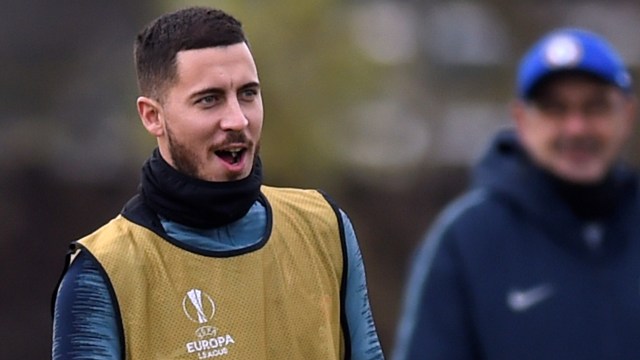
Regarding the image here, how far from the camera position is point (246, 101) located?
4770 mm

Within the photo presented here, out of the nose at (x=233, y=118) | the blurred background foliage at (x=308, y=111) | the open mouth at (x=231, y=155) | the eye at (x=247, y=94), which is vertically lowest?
the blurred background foliage at (x=308, y=111)

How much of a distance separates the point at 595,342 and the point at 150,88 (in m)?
1.70

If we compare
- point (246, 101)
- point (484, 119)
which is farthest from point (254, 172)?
point (484, 119)

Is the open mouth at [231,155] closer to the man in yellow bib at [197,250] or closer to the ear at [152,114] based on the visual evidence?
the man in yellow bib at [197,250]

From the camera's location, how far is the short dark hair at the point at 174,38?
4.77 meters

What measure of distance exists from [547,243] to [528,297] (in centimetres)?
19

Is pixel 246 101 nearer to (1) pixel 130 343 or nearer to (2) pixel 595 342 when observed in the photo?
(1) pixel 130 343

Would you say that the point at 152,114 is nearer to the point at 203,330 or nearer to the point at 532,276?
the point at 203,330

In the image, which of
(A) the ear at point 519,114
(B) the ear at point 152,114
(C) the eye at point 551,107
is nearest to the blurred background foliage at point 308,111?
(A) the ear at point 519,114

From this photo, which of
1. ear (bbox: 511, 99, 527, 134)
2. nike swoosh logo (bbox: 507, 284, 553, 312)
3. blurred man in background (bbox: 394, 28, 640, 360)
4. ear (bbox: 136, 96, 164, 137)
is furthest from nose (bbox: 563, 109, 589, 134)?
ear (bbox: 136, 96, 164, 137)

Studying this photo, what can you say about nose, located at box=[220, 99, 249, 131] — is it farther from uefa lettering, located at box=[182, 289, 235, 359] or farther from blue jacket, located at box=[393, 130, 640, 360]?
blue jacket, located at box=[393, 130, 640, 360]

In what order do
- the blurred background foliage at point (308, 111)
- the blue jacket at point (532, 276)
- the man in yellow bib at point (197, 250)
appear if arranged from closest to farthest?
the man in yellow bib at point (197, 250) → the blue jacket at point (532, 276) → the blurred background foliage at point (308, 111)

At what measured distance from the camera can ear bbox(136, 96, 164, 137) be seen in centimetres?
482

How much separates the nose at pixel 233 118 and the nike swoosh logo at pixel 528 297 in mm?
1487
